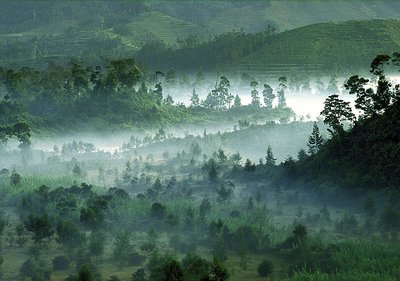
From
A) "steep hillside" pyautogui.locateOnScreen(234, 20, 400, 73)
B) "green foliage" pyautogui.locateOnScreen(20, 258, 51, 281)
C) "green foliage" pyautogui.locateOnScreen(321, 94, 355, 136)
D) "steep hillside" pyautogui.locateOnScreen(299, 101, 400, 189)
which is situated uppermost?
"steep hillside" pyautogui.locateOnScreen(234, 20, 400, 73)

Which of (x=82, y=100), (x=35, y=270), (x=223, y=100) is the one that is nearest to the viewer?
(x=35, y=270)

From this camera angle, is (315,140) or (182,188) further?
(315,140)

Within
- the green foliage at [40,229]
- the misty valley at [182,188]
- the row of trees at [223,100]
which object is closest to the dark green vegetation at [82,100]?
the misty valley at [182,188]

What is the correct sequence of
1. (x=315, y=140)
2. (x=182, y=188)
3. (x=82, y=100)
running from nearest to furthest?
(x=182, y=188) → (x=315, y=140) → (x=82, y=100)

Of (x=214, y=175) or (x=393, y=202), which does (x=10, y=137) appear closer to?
(x=214, y=175)

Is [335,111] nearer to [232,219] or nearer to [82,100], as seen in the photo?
[232,219]

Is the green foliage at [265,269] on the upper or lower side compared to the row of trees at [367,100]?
lower

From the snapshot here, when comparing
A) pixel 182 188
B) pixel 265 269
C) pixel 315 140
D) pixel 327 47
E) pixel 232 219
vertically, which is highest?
pixel 327 47

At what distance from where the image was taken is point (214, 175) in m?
66.9

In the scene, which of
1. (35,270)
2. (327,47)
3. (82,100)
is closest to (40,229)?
(35,270)

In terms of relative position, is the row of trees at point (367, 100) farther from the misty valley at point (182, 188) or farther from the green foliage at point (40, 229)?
the green foliage at point (40, 229)

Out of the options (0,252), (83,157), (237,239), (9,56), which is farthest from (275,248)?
(9,56)

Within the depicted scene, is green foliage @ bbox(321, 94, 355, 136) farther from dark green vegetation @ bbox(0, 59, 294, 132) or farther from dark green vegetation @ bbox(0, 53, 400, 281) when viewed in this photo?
dark green vegetation @ bbox(0, 59, 294, 132)

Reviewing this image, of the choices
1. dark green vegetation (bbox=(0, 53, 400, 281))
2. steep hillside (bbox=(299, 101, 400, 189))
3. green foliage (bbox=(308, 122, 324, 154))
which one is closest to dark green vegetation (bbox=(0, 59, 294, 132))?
dark green vegetation (bbox=(0, 53, 400, 281))
